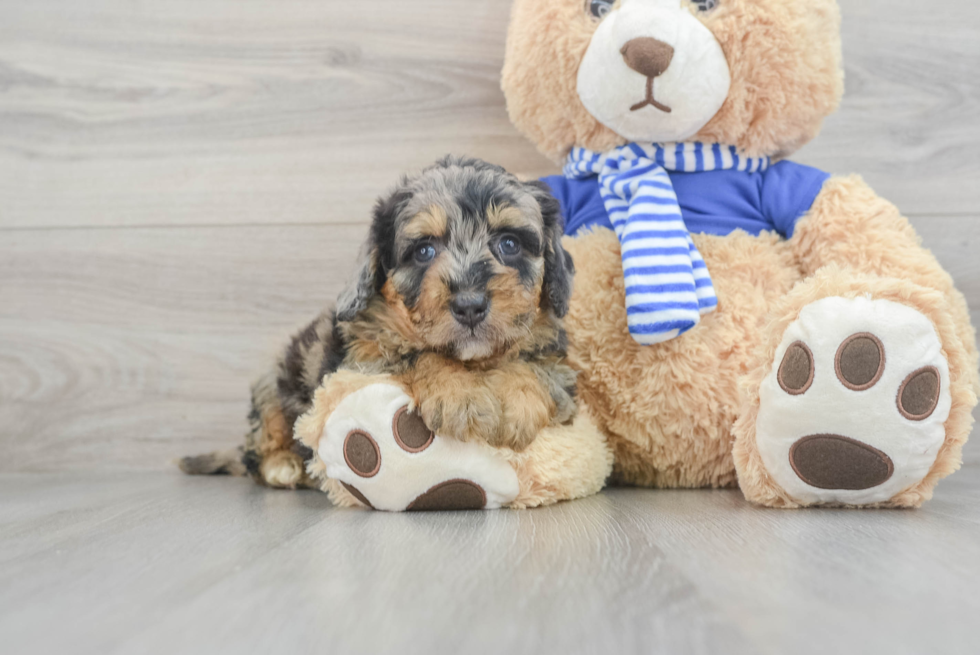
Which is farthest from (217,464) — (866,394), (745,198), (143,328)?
(866,394)

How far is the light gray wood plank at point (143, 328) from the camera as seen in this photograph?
7.51ft

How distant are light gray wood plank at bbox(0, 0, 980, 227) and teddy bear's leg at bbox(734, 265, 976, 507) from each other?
1.00 meters

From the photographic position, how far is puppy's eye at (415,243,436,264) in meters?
1.47

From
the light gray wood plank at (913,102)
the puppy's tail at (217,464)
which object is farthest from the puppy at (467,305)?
the light gray wood plank at (913,102)

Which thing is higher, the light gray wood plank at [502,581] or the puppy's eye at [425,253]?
the puppy's eye at [425,253]

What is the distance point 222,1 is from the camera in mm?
2285

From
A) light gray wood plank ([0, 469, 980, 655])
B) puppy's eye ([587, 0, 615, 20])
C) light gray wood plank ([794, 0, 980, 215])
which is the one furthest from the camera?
light gray wood plank ([794, 0, 980, 215])

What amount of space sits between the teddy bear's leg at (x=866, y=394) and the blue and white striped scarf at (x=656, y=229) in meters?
0.23

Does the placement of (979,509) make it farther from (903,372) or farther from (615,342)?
(615,342)

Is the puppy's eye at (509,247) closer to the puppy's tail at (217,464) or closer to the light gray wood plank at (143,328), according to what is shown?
the light gray wood plank at (143,328)

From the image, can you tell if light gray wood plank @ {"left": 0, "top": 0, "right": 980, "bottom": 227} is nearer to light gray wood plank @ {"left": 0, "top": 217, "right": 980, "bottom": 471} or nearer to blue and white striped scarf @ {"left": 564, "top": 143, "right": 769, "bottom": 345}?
light gray wood plank @ {"left": 0, "top": 217, "right": 980, "bottom": 471}

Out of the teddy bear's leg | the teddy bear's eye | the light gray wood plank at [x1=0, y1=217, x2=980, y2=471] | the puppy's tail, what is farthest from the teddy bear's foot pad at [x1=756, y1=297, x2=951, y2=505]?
the puppy's tail

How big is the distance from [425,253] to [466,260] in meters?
0.10

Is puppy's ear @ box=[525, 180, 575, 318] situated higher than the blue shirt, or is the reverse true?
the blue shirt
